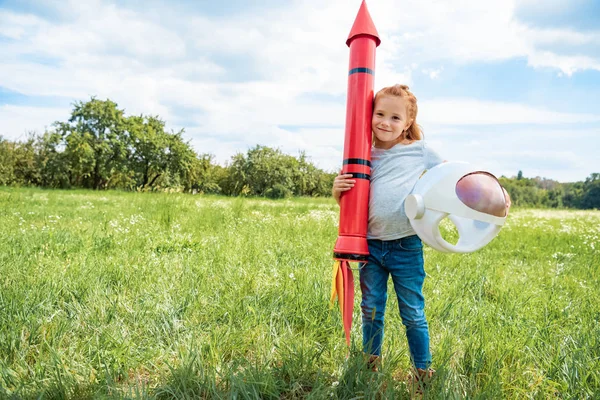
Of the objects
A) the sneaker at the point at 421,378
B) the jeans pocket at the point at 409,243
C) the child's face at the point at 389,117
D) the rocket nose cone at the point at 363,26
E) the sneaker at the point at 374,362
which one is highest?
the rocket nose cone at the point at 363,26

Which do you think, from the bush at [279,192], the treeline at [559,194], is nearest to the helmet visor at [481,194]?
the bush at [279,192]

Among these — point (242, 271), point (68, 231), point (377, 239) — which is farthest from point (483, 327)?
point (68, 231)

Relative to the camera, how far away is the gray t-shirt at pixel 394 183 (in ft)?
7.87

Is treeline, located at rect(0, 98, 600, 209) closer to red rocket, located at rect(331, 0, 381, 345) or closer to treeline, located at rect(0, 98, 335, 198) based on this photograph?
treeline, located at rect(0, 98, 335, 198)

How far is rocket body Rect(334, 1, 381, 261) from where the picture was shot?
237 centimetres

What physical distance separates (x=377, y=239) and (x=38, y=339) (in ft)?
7.33

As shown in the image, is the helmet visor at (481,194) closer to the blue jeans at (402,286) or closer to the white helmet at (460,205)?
the white helmet at (460,205)

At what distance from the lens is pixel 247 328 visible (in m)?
2.80

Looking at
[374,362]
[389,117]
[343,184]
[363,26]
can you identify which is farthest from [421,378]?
[363,26]

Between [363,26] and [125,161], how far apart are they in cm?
3860

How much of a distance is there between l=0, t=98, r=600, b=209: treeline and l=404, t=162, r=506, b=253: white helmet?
32.2 metres

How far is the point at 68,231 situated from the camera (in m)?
5.75

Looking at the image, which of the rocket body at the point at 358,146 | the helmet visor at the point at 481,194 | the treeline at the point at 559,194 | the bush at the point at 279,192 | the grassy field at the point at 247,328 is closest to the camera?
the helmet visor at the point at 481,194

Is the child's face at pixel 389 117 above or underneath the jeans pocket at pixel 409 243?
above
